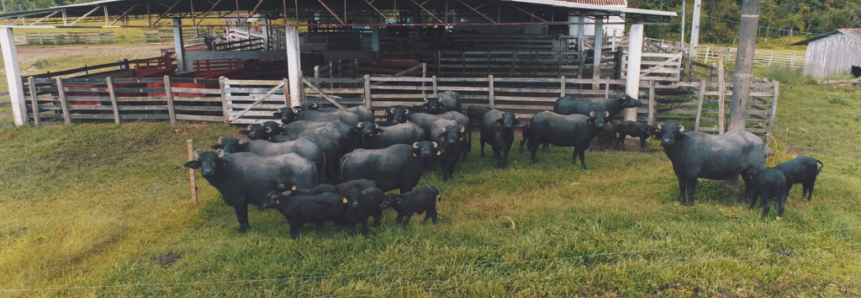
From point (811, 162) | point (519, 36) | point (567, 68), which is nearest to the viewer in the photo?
point (811, 162)

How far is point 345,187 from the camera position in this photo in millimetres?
7250

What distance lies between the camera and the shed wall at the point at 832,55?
79.0ft

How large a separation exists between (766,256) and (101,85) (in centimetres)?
1518

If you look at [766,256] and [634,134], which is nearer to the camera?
[766,256]

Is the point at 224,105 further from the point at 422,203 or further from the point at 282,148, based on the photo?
the point at 422,203

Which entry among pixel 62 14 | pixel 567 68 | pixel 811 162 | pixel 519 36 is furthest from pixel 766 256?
pixel 519 36

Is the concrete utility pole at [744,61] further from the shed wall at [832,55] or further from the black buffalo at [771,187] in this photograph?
the shed wall at [832,55]

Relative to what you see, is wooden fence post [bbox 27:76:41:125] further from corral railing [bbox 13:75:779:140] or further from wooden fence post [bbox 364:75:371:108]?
wooden fence post [bbox 364:75:371:108]

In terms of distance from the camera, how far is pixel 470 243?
6500 mm

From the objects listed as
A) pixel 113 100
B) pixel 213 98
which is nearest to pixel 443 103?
pixel 213 98

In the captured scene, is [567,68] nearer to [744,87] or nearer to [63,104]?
[744,87]

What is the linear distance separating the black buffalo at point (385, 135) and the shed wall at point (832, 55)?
904 inches

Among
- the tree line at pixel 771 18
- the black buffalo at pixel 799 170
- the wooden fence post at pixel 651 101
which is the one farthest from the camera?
the tree line at pixel 771 18

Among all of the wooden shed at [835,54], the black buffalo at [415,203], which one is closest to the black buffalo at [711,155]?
the black buffalo at [415,203]
